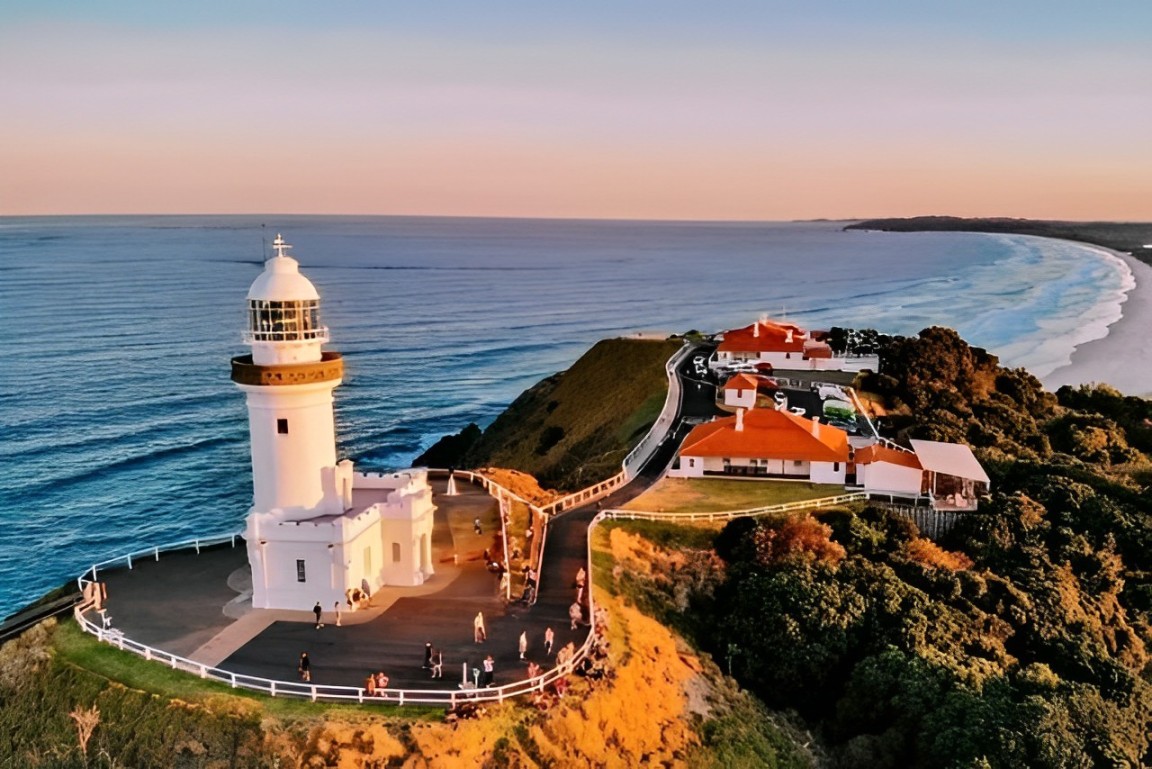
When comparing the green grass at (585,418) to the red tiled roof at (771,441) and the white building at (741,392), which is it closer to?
the white building at (741,392)

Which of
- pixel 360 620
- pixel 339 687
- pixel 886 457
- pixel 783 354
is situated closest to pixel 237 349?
pixel 783 354

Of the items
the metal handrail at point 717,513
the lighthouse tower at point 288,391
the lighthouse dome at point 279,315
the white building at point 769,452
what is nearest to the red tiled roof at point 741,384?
the white building at point 769,452

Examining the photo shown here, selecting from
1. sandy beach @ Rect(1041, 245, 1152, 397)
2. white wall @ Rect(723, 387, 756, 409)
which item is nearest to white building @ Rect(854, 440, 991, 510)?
white wall @ Rect(723, 387, 756, 409)

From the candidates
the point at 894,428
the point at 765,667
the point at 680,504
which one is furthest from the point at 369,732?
the point at 894,428

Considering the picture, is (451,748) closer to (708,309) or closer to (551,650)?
(551,650)

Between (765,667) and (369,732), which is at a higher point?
(369,732)

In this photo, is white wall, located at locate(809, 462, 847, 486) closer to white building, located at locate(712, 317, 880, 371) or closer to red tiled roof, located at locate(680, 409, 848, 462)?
red tiled roof, located at locate(680, 409, 848, 462)
